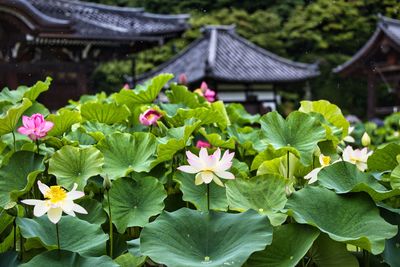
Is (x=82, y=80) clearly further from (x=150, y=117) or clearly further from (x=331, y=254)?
(x=331, y=254)

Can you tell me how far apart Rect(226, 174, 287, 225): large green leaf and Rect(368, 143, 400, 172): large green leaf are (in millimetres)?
265

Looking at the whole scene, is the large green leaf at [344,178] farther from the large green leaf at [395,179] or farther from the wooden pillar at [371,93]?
the wooden pillar at [371,93]

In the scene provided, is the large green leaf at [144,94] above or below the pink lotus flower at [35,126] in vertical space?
below

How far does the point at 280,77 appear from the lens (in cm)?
1280

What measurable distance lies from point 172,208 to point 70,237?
257 millimetres

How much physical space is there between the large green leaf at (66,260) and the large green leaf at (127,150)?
0.94 ft

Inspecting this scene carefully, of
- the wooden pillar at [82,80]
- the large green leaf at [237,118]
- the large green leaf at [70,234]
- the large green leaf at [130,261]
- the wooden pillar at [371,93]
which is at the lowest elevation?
the wooden pillar at [371,93]

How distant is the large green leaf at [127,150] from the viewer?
1.06 metres

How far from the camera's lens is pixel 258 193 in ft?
2.99

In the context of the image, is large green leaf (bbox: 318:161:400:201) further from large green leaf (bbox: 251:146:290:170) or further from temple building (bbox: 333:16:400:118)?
temple building (bbox: 333:16:400:118)

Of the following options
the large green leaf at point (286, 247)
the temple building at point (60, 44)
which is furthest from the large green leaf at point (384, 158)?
the temple building at point (60, 44)

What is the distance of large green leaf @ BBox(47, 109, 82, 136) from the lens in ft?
3.84

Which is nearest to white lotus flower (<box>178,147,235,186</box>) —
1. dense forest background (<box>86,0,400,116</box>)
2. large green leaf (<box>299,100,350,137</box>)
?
large green leaf (<box>299,100,350,137</box>)

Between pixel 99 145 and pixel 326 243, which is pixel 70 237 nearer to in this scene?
pixel 99 145
